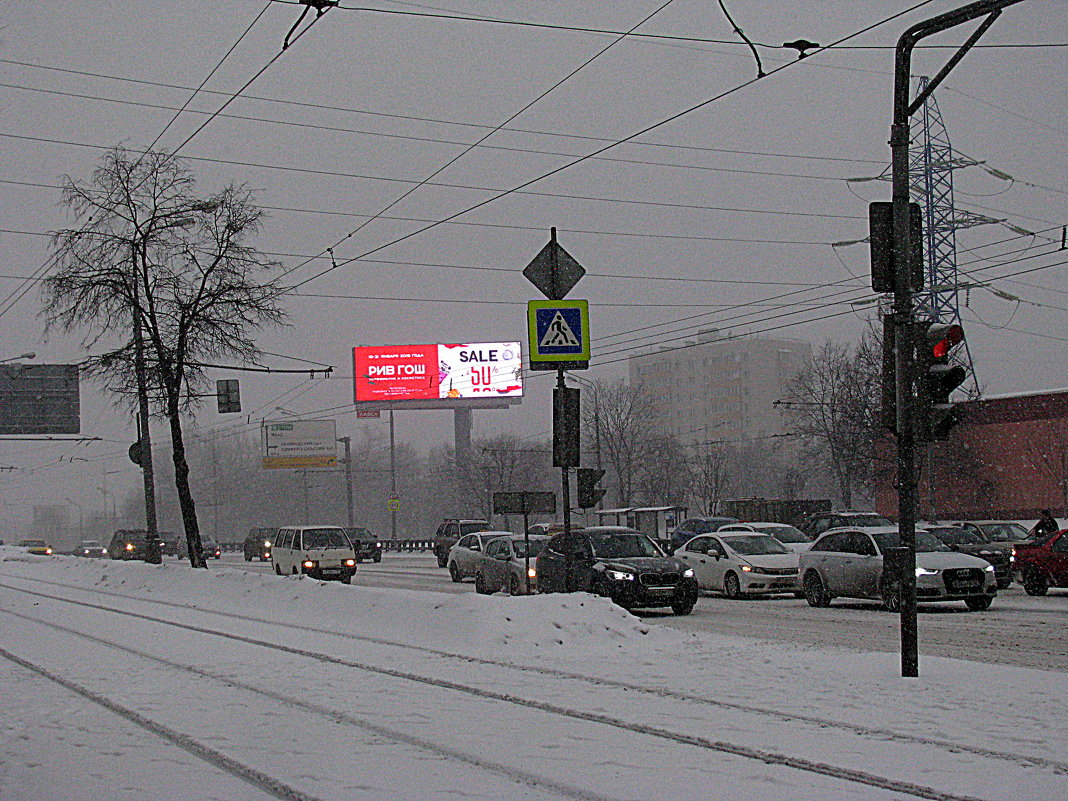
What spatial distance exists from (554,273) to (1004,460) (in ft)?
139

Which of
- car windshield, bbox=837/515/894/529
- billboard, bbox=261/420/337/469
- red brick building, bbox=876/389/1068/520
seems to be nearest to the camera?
car windshield, bbox=837/515/894/529

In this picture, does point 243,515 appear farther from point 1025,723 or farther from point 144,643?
point 1025,723

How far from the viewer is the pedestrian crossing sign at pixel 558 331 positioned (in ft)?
57.9

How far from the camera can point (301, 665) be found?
1459 cm

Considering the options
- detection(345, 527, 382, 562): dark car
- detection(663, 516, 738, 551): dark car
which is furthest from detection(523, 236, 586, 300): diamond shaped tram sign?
detection(345, 527, 382, 562): dark car

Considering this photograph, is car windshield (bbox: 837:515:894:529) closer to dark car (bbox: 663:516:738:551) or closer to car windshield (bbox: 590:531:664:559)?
dark car (bbox: 663:516:738:551)

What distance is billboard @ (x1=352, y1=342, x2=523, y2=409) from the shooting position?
78.1 metres

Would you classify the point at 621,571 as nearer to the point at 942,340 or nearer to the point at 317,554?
the point at 942,340

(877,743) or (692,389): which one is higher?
(692,389)

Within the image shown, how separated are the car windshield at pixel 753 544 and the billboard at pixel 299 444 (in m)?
60.5

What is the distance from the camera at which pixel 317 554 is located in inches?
1347

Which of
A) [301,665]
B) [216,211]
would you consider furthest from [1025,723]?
[216,211]

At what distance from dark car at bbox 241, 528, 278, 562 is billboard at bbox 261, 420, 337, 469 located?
24.7 meters

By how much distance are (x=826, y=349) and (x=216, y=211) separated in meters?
51.0
